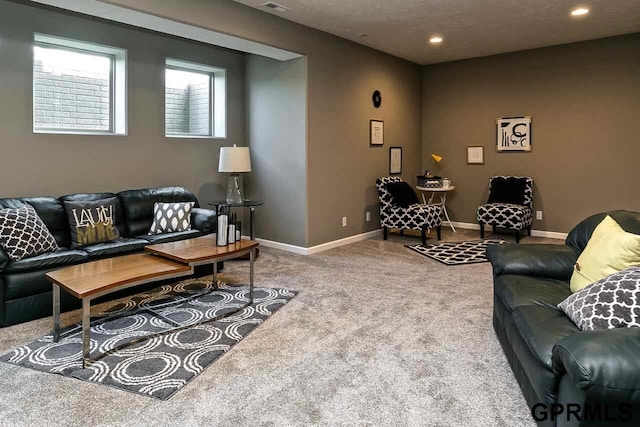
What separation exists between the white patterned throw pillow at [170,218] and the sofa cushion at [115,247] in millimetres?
382

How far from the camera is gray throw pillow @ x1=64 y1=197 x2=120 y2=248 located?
12.9 feet

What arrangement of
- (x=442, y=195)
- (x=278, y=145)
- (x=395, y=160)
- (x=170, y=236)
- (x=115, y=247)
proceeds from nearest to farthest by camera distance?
1. (x=115, y=247)
2. (x=170, y=236)
3. (x=278, y=145)
4. (x=395, y=160)
5. (x=442, y=195)

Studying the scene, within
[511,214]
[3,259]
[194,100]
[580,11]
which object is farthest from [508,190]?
[3,259]

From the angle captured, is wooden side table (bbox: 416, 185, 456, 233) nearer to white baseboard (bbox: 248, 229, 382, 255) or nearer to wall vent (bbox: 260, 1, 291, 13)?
white baseboard (bbox: 248, 229, 382, 255)

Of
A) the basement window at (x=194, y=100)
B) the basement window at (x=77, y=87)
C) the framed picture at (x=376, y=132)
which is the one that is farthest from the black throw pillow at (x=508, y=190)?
the basement window at (x=77, y=87)

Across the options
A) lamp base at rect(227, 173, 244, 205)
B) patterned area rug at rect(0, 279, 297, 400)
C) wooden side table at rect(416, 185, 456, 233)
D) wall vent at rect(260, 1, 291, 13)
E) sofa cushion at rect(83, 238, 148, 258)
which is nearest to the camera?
patterned area rug at rect(0, 279, 297, 400)

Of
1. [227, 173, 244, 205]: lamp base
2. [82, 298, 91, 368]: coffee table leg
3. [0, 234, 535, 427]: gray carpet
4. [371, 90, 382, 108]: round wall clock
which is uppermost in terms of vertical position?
[371, 90, 382, 108]: round wall clock

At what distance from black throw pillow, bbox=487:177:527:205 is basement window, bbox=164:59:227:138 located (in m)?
4.03

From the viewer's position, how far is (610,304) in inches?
70.6

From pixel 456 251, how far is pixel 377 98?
2483mm

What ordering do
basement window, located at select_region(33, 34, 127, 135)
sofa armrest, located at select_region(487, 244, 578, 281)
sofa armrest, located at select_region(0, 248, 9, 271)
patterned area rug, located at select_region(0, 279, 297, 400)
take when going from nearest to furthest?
patterned area rug, located at select_region(0, 279, 297, 400)
sofa armrest, located at select_region(487, 244, 578, 281)
sofa armrest, located at select_region(0, 248, 9, 271)
basement window, located at select_region(33, 34, 127, 135)

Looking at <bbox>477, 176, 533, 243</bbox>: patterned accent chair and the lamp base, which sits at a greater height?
the lamp base

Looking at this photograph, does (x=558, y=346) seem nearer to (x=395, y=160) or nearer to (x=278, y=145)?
(x=278, y=145)
